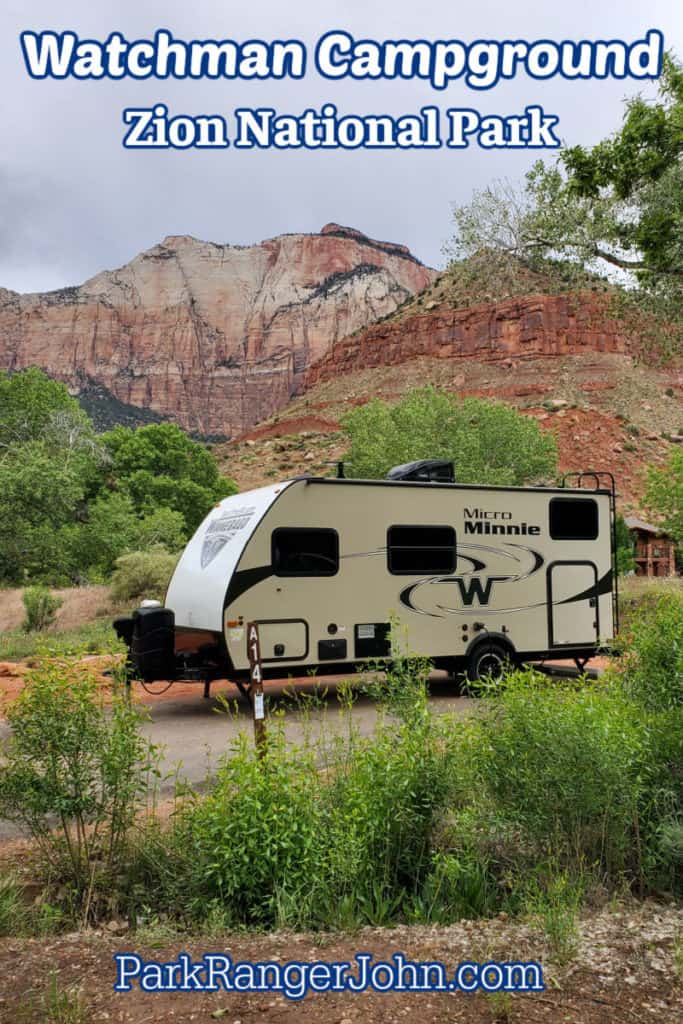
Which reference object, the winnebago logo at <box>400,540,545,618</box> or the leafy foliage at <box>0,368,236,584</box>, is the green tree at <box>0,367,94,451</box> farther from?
the winnebago logo at <box>400,540,545,618</box>

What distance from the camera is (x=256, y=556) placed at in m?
10.7

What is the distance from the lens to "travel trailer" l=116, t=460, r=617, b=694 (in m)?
10.8

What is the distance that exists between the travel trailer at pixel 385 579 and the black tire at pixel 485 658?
0.07ft

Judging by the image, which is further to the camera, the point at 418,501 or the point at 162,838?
the point at 418,501

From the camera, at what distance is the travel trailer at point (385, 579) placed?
35.3ft

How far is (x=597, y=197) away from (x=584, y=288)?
5.44ft

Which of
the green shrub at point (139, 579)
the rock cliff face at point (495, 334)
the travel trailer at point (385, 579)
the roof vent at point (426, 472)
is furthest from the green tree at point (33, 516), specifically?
the rock cliff face at point (495, 334)

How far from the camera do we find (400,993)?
3523mm

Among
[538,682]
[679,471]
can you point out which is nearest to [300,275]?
[679,471]

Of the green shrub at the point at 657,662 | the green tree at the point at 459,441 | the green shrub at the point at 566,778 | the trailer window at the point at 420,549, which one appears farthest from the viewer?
the green tree at the point at 459,441

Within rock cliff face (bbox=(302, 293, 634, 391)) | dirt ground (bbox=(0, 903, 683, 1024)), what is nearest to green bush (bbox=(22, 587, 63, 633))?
dirt ground (bbox=(0, 903, 683, 1024))

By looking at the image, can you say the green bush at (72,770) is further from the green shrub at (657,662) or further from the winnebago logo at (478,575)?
the winnebago logo at (478,575)

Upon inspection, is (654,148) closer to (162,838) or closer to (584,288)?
(584,288)

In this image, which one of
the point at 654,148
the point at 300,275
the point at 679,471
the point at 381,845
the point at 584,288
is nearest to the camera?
the point at 381,845
